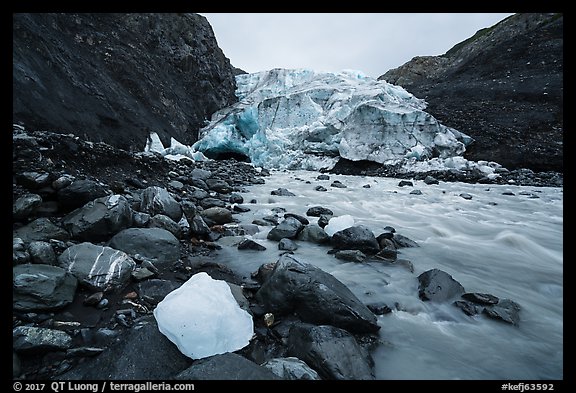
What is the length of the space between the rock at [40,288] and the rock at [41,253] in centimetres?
18

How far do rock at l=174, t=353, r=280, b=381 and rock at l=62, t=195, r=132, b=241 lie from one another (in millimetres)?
1810

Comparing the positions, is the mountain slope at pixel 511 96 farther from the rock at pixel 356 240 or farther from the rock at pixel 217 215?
the rock at pixel 217 215

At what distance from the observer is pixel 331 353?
1336mm

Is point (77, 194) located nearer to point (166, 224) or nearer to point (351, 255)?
point (166, 224)

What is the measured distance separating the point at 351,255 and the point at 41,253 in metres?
2.53

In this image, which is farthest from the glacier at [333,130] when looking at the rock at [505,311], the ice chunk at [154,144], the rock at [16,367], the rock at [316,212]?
the rock at [505,311]

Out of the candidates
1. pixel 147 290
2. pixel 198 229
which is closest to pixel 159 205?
pixel 198 229

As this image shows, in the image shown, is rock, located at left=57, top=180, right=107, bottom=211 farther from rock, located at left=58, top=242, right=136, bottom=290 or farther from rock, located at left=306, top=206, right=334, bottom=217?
rock, located at left=306, top=206, right=334, bottom=217

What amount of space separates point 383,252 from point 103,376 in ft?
8.10

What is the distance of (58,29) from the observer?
33.9ft

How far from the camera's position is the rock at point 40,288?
1.51 m

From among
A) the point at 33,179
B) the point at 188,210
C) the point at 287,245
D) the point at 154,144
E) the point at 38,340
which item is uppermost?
the point at 154,144
